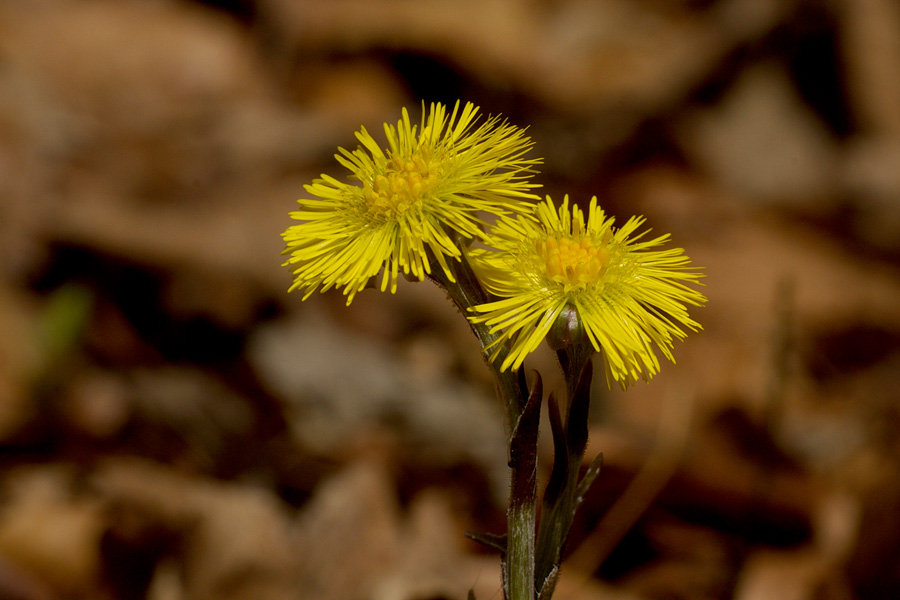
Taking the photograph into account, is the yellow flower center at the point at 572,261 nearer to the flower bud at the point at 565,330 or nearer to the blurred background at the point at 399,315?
the flower bud at the point at 565,330

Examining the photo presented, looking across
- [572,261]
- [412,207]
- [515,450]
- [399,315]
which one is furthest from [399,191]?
[399,315]

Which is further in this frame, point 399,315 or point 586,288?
point 399,315

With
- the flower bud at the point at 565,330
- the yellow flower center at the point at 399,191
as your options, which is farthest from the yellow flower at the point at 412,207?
the flower bud at the point at 565,330

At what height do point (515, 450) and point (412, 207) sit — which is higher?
point (412, 207)

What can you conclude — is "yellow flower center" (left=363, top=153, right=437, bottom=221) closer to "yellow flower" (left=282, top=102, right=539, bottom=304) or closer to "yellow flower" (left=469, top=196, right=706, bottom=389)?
"yellow flower" (left=282, top=102, right=539, bottom=304)

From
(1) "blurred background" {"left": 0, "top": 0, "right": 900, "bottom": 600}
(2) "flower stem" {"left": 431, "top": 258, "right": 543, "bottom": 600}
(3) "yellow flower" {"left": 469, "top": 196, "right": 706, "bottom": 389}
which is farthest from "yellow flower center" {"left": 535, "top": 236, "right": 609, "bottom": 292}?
(1) "blurred background" {"left": 0, "top": 0, "right": 900, "bottom": 600}

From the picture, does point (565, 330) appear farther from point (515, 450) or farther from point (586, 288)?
point (515, 450)

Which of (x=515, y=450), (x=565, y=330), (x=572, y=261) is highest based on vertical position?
(x=572, y=261)
